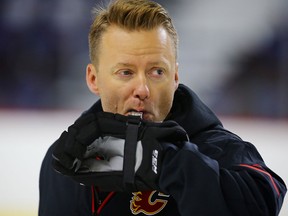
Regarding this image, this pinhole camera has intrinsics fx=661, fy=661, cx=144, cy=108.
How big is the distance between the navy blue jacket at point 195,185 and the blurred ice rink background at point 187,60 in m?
2.23

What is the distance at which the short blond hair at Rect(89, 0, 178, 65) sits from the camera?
1547 mm

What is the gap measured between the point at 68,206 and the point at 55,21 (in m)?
2.80

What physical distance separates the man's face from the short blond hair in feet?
0.06

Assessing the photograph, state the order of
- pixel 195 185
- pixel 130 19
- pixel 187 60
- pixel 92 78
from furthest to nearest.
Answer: pixel 187 60 → pixel 92 78 → pixel 130 19 → pixel 195 185

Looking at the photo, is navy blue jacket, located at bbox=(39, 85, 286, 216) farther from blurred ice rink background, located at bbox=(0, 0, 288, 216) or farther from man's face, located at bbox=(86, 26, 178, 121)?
blurred ice rink background, located at bbox=(0, 0, 288, 216)

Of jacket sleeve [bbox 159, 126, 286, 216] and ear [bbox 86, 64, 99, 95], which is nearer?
jacket sleeve [bbox 159, 126, 286, 216]

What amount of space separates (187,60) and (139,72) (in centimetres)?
275

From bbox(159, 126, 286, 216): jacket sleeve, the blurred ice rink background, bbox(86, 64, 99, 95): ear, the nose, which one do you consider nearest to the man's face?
the nose

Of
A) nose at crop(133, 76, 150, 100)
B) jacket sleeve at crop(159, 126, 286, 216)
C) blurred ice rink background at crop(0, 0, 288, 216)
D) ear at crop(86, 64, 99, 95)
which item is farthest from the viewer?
blurred ice rink background at crop(0, 0, 288, 216)

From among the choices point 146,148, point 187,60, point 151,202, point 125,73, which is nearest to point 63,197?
point 151,202

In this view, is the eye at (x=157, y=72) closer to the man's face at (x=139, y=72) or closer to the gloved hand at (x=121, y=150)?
the man's face at (x=139, y=72)

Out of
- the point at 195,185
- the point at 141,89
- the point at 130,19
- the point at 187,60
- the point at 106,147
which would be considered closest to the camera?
the point at 195,185

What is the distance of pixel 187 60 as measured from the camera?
13.8 ft

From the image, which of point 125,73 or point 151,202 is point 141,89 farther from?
point 151,202
